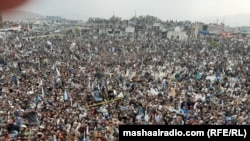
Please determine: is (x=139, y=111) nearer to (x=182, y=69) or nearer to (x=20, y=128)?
(x=20, y=128)

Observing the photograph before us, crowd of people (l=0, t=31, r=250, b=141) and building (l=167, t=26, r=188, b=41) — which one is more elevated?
building (l=167, t=26, r=188, b=41)

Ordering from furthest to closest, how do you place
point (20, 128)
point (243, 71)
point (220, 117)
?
point (243, 71)
point (220, 117)
point (20, 128)

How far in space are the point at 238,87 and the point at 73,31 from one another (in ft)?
96.8

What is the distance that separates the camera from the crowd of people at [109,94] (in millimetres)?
9578

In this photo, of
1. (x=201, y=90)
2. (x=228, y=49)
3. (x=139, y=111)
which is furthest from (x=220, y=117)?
(x=228, y=49)

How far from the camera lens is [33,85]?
13969 mm

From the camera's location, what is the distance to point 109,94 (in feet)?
44.0

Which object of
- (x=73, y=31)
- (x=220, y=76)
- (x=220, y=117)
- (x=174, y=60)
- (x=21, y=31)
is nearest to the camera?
(x=220, y=117)

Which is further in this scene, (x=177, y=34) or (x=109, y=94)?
(x=177, y=34)

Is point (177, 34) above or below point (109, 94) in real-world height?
above

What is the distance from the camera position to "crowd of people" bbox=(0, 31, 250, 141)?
958 cm

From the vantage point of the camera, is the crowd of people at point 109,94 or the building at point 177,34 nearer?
the crowd of people at point 109,94

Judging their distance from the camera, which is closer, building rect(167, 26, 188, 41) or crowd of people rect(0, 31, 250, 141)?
crowd of people rect(0, 31, 250, 141)

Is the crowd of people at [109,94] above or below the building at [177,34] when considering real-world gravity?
below
